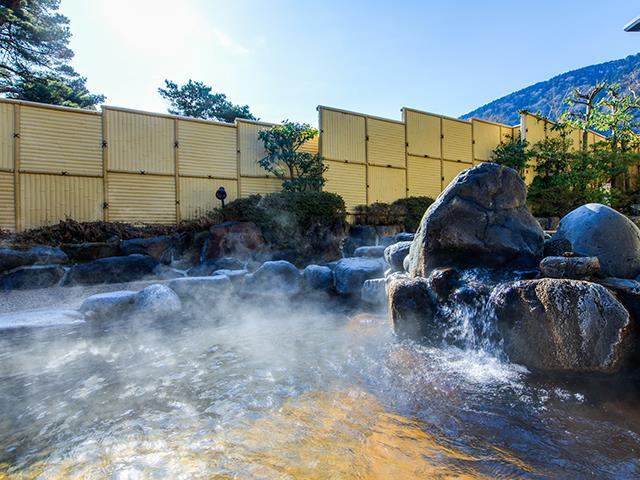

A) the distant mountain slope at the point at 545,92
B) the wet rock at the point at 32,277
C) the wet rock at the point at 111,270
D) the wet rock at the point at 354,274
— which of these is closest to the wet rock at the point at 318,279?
the wet rock at the point at 354,274

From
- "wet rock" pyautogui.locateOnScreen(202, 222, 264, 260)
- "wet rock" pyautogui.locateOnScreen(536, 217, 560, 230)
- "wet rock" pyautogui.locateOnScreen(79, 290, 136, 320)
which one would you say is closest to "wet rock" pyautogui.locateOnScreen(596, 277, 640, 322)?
"wet rock" pyautogui.locateOnScreen(79, 290, 136, 320)

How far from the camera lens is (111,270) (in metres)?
7.38

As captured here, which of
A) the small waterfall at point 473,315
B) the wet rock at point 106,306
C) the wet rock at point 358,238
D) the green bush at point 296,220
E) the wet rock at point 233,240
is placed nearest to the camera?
the small waterfall at point 473,315

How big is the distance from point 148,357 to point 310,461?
247 centimetres

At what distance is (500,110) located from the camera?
50.7 m

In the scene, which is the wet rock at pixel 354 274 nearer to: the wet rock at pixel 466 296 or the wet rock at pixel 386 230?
the wet rock at pixel 466 296

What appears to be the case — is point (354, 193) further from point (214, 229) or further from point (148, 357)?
point (148, 357)

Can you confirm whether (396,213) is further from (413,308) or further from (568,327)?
(568,327)

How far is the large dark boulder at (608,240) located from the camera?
3715 millimetres

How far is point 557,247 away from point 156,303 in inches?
215

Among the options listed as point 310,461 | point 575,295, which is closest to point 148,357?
point 310,461

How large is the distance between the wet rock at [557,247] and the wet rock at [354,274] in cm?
296

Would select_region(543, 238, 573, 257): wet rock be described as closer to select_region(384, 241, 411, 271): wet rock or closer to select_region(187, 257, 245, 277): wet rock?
select_region(384, 241, 411, 271): wet rock

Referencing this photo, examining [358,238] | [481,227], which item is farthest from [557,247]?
[358,238]
